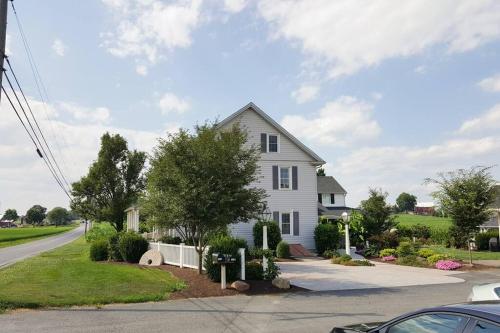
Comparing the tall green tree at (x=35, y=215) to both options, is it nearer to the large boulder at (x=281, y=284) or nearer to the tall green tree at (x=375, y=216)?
the tall green tree at (x=375, y=216)

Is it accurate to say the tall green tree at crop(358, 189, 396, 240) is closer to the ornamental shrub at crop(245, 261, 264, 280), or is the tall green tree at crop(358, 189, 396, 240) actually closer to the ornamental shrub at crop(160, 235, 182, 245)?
the ornamental shrub at crop(160, 235, 182, 245)

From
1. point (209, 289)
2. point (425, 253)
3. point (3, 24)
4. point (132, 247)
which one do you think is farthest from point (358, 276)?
point (3, 24)

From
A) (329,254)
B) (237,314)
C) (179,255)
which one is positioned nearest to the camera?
(237,314)

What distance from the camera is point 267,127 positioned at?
3014cm

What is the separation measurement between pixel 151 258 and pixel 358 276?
373 inches

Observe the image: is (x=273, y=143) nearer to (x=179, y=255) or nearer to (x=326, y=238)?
(x=326, y=238)

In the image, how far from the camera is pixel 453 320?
13.2ft

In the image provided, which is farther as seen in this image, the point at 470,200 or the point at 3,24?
the point at 470,200

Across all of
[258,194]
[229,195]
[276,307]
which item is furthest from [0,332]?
[258,194]

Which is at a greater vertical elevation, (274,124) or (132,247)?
(274,124)

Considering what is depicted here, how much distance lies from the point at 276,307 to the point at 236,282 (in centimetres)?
273

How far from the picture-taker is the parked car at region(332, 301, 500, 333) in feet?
12.1

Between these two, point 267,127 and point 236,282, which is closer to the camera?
point 236,282

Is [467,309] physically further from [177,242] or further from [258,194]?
[177,242]
